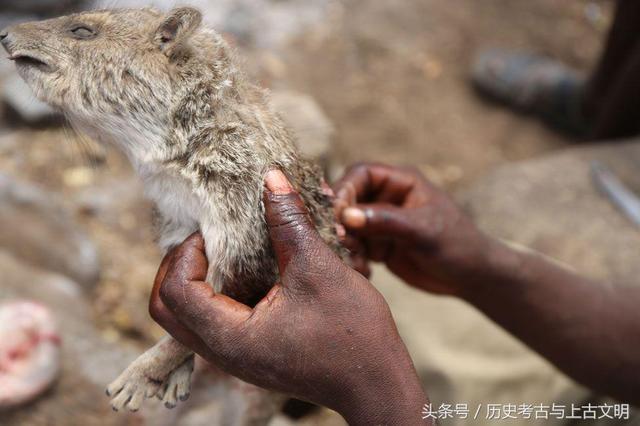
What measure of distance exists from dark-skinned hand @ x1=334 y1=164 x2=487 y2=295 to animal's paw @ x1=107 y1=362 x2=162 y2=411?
972mm

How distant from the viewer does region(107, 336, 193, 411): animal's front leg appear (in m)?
2.07

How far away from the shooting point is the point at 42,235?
4055 millimetres

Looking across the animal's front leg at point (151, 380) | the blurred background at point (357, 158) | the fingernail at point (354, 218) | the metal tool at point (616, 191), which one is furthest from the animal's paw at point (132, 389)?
the metal tool at point (616, 191)

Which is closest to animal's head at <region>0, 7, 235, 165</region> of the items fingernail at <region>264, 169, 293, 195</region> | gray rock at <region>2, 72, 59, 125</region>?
fingernail at <region>264, 169, 293, 195</region>

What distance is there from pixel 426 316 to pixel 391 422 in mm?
1595

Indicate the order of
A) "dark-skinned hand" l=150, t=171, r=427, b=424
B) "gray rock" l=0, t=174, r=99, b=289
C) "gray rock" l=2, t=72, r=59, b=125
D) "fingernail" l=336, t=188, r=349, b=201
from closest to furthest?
1. "dark-skinned hand" l=150, t=171, r=427, b=424
2. "fingernail" l=336, t=188, r=349, b=201
3. "gray rock" l=0, t=174, r=99, b=289
4. "gray rock" l=2, t=72, r=59, b=125

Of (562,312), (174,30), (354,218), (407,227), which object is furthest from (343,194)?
(562,312)

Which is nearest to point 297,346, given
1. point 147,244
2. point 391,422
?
point 391,422

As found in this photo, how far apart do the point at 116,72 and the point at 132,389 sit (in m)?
0.97

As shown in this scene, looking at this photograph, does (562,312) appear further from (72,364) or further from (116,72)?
(72,364)

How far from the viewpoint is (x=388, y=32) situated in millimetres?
7277

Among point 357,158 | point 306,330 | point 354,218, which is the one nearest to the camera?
point 306,330

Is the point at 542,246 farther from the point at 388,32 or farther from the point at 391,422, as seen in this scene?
the point at 388,32

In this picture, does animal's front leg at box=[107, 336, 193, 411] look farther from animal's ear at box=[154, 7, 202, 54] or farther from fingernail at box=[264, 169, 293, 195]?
animal's ear at box=[154, 7, 202, 54]
